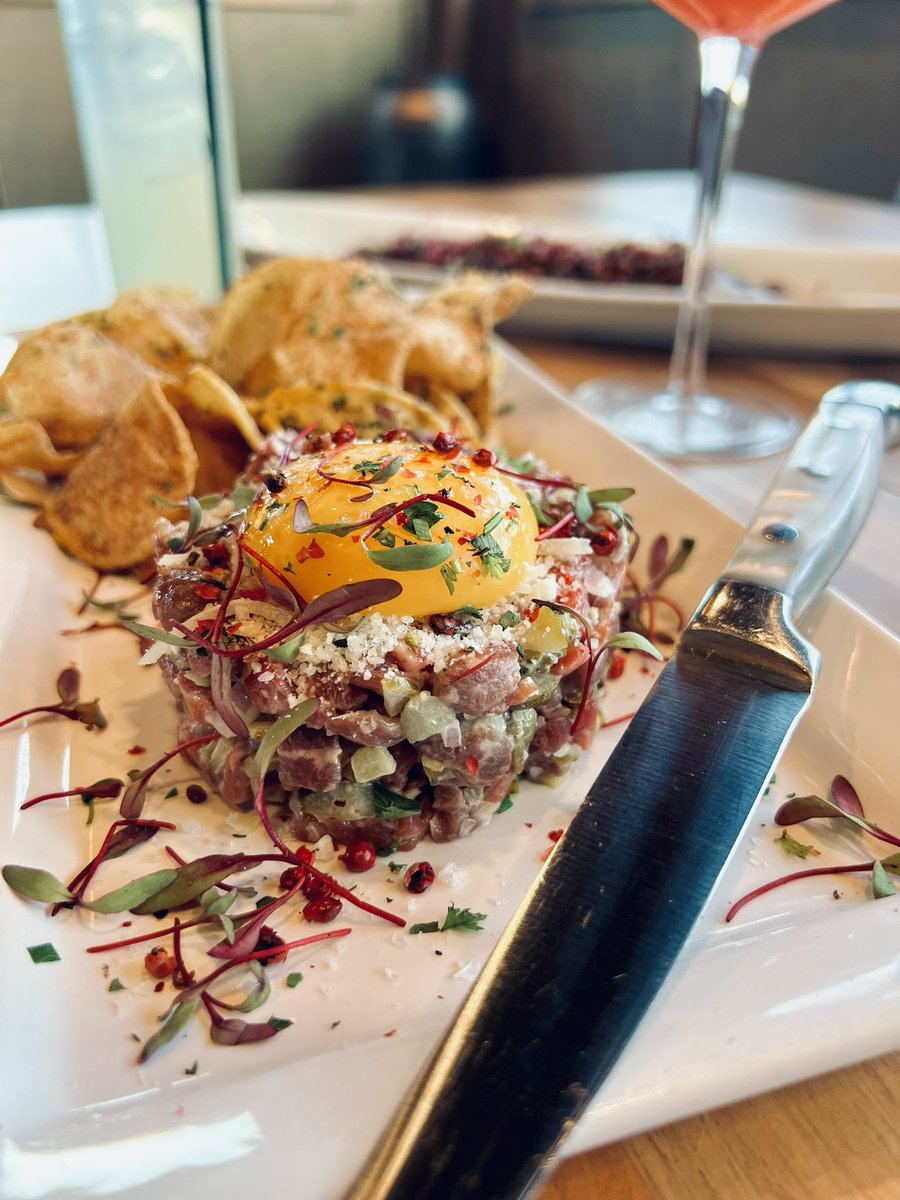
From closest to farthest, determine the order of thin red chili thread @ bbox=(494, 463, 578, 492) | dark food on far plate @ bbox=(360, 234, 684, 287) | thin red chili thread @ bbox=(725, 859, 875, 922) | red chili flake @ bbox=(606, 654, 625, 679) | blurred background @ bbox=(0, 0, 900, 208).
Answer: thin red chili thread @ bbox=(725, 859, 875, 922), thin red chili thread @ bbox=(494, 463, 578, 492), red chili flake @ bbox=(606, 654, 625, 679), dark food on far plate @ bbox=(360, 234, 684, 287), blurred background @ bbox=(0, 0, 900, 208)

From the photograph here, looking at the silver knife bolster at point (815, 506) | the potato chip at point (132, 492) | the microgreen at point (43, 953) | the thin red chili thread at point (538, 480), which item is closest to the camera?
the microgreen at point (43, 953)

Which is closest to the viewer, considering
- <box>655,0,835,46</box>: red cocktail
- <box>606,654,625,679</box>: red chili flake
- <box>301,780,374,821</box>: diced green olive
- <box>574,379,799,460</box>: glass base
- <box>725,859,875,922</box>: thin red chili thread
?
<box>725,859,875,922</box>: thin red chili thread

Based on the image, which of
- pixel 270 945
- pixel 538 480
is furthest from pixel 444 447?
pixel 270 945

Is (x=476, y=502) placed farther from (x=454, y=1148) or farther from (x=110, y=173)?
(x=110, y=173)

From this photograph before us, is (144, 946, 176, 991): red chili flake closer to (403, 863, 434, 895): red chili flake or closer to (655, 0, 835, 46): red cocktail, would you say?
(403, 863, 434, 895): red chili flake

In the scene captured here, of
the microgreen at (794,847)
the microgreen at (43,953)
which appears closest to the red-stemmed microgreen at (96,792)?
the microgreen at (43,953)

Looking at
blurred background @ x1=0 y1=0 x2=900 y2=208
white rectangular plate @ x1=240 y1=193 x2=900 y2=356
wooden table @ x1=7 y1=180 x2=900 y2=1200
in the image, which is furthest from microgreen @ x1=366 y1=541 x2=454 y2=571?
blurred background @ x1=0 y1=0 x2=900 y2=208

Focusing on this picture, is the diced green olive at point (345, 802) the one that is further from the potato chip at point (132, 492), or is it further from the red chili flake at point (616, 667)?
the potato chip at point (132, 492)
